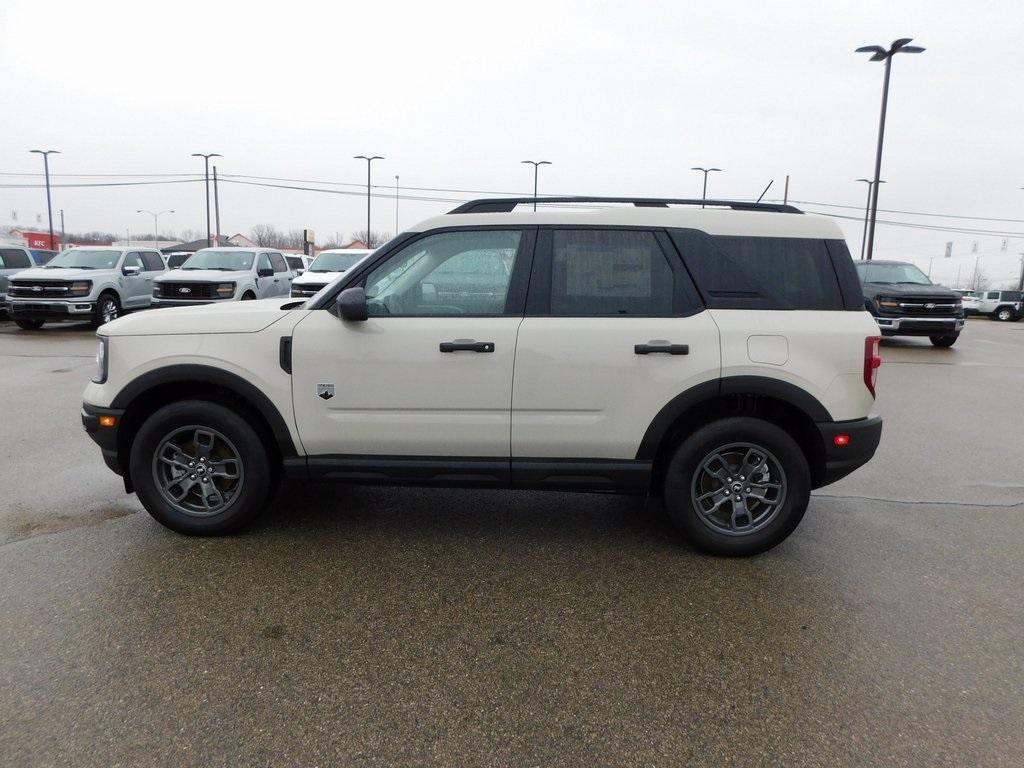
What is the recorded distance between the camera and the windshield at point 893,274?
16391mm

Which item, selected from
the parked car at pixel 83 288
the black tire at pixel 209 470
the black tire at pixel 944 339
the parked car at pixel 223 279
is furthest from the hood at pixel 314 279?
the black tire at pixel 944 339

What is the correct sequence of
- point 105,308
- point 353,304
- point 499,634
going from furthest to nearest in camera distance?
point 105,308
point 353,304
point 499,634

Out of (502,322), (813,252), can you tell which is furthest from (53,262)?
(813,252)

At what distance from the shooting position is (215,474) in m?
4.21

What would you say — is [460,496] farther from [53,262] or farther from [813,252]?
[53,262]

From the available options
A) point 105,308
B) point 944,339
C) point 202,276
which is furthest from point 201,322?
point 944,339

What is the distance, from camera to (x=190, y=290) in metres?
15.2

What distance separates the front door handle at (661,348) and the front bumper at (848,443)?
0.85 m

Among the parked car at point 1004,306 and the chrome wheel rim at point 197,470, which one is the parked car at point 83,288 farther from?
the parked car at point 1004,306

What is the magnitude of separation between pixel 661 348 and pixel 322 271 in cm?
1389

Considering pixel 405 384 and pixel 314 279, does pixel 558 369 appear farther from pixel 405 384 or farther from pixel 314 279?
pixel 314 279

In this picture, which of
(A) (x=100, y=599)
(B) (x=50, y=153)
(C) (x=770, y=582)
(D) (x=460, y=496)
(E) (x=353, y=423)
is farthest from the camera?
A: (B) (x=50, y=153)

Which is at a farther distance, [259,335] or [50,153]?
[50,153]

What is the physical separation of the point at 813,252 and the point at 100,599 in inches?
158
